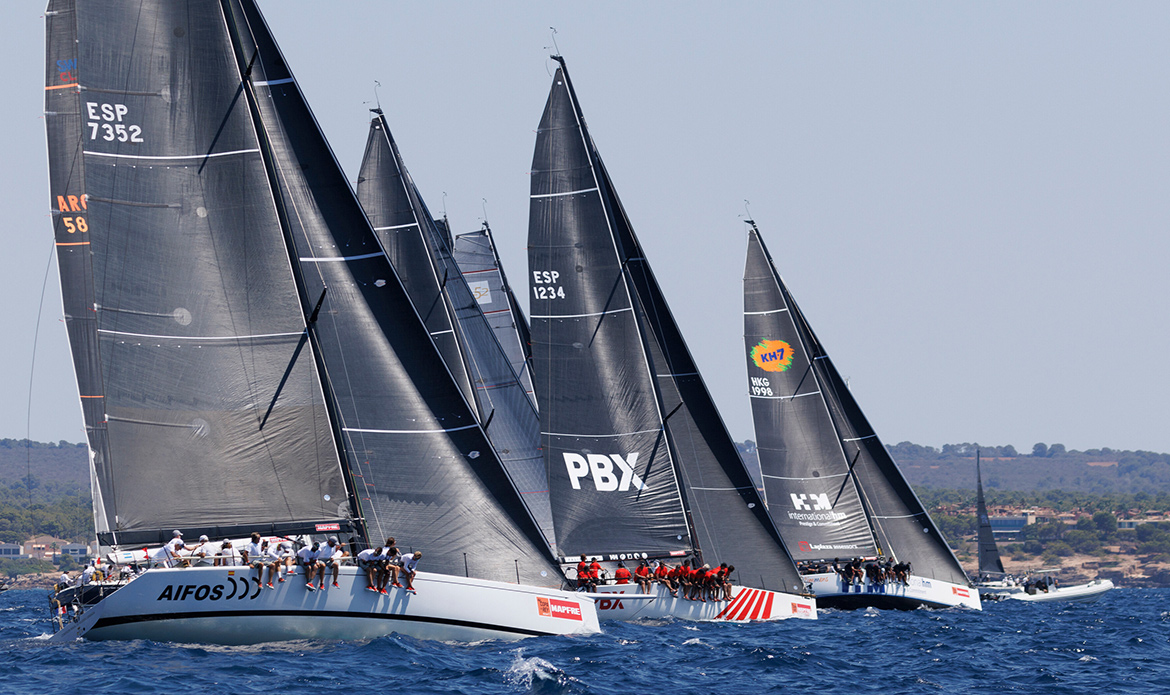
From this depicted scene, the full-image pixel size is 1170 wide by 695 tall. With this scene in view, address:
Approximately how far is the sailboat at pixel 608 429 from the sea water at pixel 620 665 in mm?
2993

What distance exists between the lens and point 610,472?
32.5 m

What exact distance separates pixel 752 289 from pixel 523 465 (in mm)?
11820

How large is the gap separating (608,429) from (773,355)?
42.9 ft

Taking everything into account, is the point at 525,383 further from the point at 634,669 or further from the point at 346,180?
the point at 634,669

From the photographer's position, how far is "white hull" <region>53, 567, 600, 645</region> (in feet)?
67.9

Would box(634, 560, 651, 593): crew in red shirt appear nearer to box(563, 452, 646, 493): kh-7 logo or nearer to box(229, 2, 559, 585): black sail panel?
box(563, 452, 646, 493): kh-7 logo

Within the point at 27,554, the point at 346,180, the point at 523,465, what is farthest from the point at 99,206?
the point at 27,554

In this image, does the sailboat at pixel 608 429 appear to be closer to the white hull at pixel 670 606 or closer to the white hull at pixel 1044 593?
the white hull at pixel 670 606

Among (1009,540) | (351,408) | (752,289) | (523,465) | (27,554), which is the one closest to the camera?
(351,408)

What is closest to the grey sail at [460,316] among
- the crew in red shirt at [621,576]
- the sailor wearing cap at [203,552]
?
Answer: the crew in red shirt at [621,576]

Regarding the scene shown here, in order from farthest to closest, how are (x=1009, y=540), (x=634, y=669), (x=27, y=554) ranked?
(x=1009, y=540), (x=27, y=554), (x=634, y=669)

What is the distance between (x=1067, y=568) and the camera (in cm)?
15300

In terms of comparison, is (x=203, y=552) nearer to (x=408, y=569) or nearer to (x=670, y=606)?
(x=408, y=569)

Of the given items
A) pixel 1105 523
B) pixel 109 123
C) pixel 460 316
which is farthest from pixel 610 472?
pixel 1105 523
